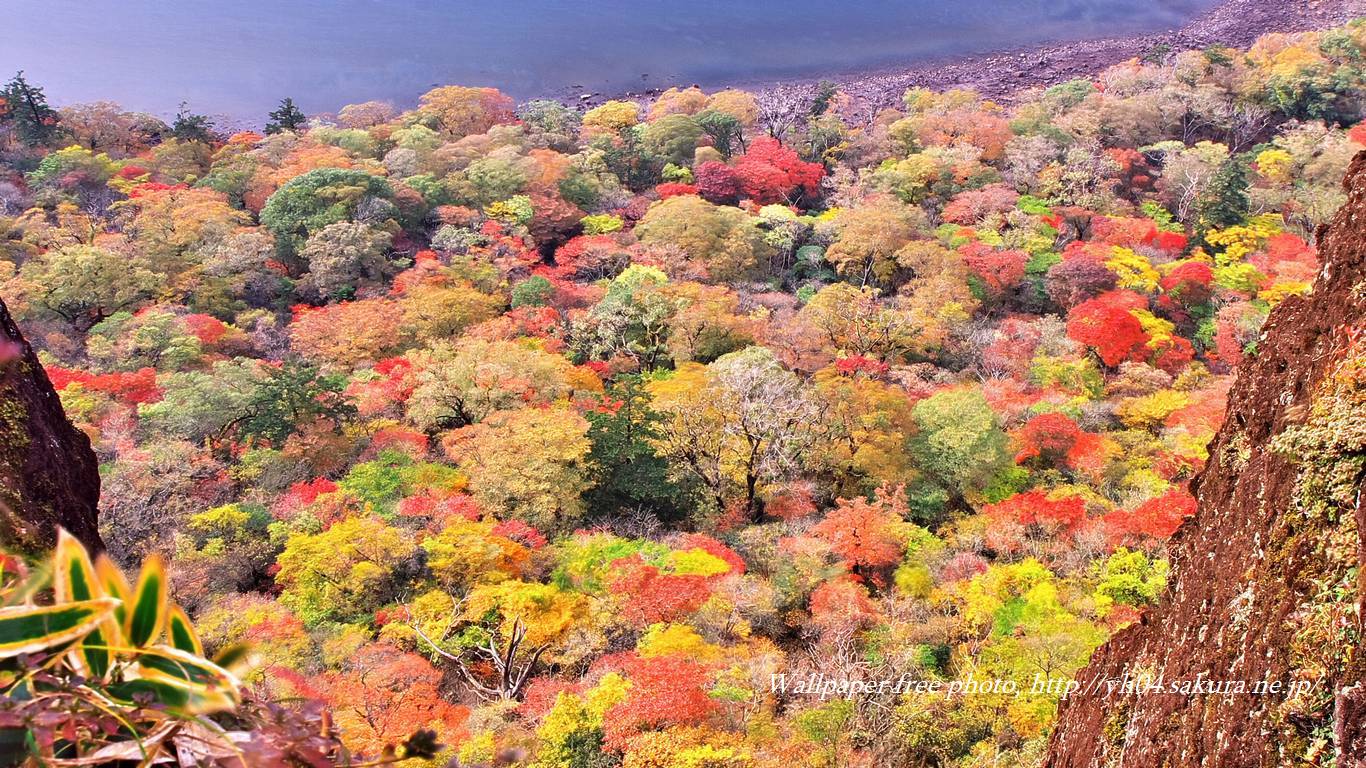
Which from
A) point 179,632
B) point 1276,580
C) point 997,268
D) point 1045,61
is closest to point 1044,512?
point 1276,580

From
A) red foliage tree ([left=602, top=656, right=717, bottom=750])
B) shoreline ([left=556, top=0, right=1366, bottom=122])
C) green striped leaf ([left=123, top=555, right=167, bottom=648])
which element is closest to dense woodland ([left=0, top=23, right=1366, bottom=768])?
red foliage tree ([left=602, top=656, right=717, bottom=750])

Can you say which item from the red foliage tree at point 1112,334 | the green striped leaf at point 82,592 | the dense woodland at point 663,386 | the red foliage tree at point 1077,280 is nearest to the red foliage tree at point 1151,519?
the dense woodland at point 663,386

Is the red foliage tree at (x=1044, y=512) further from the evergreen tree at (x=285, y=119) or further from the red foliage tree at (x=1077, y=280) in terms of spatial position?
the evergreen tree at (x=285, y=119)

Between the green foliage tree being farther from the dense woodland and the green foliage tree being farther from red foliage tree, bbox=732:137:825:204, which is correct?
red foliage tree, bbox=732:137:825:204

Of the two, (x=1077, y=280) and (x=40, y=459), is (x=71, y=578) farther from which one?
(x=1077, y=280)

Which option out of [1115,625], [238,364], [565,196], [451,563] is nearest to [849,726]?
[1115,625]
